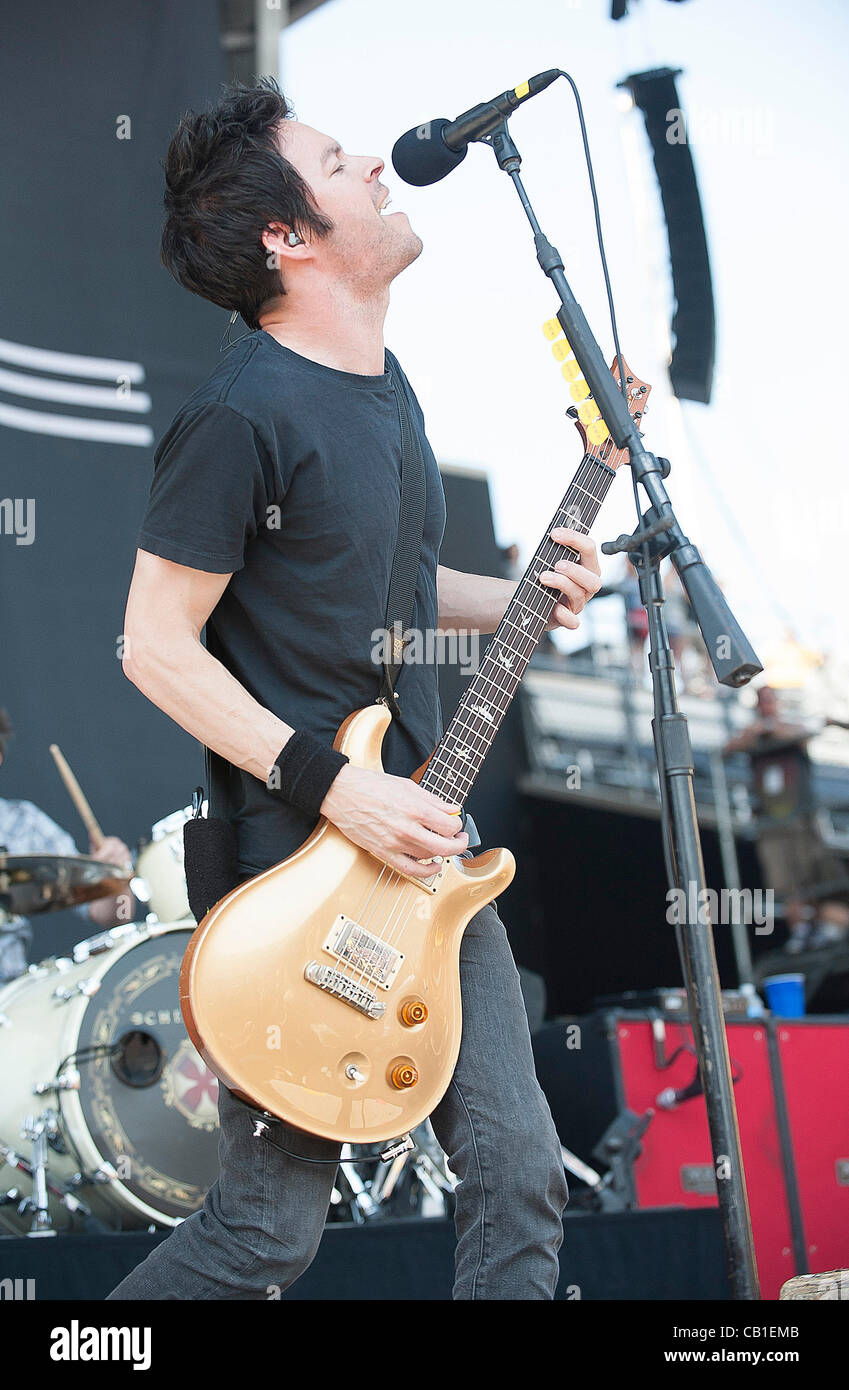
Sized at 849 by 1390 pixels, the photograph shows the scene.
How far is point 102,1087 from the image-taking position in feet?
10.8

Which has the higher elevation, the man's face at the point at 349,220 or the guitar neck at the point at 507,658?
the man's face at the point at 349,220

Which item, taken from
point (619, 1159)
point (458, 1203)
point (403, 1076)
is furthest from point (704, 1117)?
→ point (403, 1076)

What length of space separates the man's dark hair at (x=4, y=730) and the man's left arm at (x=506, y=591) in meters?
2.42

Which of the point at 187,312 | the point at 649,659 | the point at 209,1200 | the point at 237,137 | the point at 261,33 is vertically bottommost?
the point at 209,1200

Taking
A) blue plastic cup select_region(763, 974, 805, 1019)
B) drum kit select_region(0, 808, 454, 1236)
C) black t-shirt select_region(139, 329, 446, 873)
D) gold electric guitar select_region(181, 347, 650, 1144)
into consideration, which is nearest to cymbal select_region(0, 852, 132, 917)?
drum kit select_region(0, 808, 454, 1236)

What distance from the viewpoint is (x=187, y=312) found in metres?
4.73

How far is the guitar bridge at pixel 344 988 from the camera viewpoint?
1.71m

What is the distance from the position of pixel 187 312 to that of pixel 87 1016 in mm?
2641

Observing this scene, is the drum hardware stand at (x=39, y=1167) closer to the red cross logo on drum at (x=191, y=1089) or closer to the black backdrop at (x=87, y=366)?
the red cross logo on drum at (x=191, y=1089)

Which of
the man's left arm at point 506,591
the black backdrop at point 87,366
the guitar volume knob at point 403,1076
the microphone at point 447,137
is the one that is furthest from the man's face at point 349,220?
the black backdrop at point 87,366

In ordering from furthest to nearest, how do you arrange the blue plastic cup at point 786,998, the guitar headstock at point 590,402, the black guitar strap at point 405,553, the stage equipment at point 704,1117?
the blue plastic cup at point 786,998
the stage equipment at point 704,1117
the guitar headstock at point 590,402
the black guitar strap at point 405,553

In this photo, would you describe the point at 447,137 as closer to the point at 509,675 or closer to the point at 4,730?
the point at 509,675
